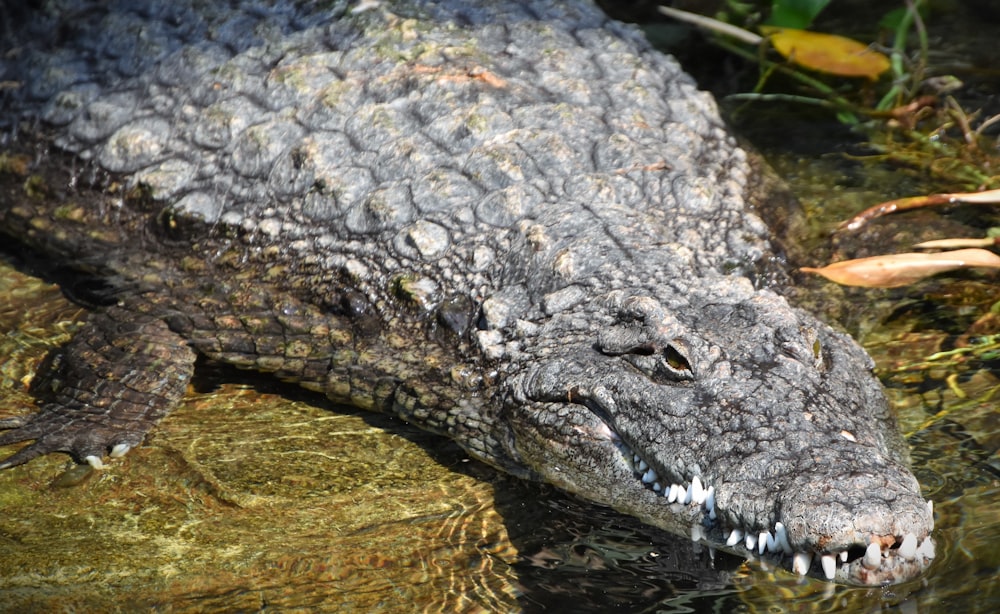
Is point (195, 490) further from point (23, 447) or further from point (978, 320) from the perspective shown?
point (978, 320)

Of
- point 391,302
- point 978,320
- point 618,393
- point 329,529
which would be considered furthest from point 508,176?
point 978,320

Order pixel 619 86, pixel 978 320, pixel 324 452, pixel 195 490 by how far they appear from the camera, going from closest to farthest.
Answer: pixel 195 490, pixel 324 452, pixel 978 320, pixel 619 86

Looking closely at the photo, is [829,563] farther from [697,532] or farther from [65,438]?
[65,438]

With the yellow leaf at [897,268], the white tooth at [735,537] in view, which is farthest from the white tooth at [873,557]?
the yellow leaf at [897,268]

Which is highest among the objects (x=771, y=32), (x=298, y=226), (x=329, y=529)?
(x=771, y=32)

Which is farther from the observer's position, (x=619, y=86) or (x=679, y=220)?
(x=619, y=86)

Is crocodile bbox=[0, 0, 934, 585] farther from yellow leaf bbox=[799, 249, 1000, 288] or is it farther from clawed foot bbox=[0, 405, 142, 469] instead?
yellow leaf bbox=[799, 249, 1000, 288]
